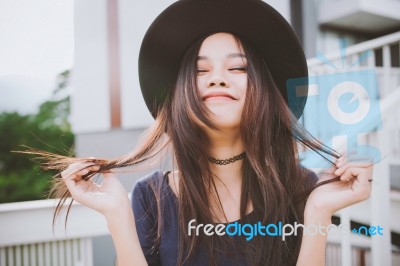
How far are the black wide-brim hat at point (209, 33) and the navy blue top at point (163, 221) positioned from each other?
0.23 meters

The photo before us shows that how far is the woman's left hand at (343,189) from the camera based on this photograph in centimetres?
82

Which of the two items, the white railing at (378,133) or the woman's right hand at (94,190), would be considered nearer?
the woman's right hand at (94,190)

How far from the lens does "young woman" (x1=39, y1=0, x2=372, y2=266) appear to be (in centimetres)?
83

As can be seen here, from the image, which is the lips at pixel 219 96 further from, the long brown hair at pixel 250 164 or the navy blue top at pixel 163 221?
the navy blue top at pixel 163 221

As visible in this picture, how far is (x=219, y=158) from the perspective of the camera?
94 cm

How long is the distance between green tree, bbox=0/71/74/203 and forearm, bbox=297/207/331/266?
28.8 inches

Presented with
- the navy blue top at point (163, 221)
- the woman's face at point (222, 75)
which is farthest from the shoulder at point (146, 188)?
the woman's face at point (222, 75)

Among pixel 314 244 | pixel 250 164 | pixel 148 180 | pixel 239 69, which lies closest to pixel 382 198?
pixel 314 244

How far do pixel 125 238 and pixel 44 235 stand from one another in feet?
1.06

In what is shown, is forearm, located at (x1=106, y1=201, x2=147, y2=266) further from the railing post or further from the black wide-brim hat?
the railing post

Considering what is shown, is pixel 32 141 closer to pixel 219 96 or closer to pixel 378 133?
pixel 219 96

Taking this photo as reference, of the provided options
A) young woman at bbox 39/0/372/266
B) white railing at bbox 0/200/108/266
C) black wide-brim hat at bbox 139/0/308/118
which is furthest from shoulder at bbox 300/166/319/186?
white railing at bbox 0/200/108/266

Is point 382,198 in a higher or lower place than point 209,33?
lower

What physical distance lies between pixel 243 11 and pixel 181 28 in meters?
0.17
